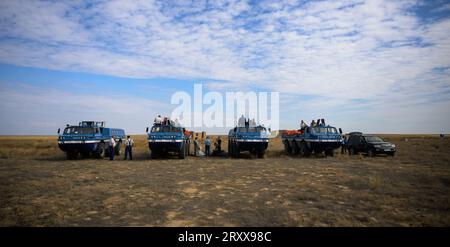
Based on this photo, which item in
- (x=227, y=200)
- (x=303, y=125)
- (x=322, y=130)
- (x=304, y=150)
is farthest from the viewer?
(x=303, y=125)

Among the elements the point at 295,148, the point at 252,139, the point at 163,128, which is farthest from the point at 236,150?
the point at 295,148

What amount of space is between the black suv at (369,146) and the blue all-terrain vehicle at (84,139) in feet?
57.2

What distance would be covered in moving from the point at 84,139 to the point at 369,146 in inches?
709

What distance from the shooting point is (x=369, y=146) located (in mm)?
17859

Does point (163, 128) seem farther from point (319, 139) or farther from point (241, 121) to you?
point (319, 139)

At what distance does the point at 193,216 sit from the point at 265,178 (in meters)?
4.91

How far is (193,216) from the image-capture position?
17.7 feet

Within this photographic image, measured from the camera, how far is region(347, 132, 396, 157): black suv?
17594 mm

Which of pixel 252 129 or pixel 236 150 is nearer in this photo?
pixel 252 129

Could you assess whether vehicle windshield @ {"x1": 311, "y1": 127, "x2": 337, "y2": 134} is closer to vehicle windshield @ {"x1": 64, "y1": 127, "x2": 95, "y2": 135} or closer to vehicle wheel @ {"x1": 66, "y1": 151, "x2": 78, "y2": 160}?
vehicle windshield @ {"x1": 64, "y1": 127, "x2": 95, "y2": 135}

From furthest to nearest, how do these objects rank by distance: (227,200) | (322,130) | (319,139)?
1. (322,130)
2. (319,139)
3. (227,200)

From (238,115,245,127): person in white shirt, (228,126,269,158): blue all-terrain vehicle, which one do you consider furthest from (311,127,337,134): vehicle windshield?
(238,115,245,127): person in white shirt
